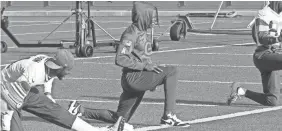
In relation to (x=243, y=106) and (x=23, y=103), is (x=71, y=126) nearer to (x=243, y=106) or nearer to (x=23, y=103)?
(x=23, y=103)

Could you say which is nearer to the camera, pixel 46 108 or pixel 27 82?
pixel 27 82

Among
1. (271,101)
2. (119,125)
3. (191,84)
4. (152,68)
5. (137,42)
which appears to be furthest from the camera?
(191,84)

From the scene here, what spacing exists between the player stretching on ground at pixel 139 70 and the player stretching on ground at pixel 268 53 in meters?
2.02

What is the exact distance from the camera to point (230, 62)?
698 inches

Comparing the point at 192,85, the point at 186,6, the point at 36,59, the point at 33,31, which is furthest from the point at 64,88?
the point at 186,6

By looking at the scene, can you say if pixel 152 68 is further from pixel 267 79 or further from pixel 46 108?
pixel 267 79

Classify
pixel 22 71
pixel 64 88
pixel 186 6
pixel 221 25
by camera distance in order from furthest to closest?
1. pixel 186 6
2. pixel 221 25
3. pixel 64 88
4. pixel 22 71

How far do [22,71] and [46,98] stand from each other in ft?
1.56

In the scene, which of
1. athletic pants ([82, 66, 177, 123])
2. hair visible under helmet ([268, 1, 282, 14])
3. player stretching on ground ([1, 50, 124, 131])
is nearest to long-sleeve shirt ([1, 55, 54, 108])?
player stretching on ground ([1, 50, 124, 131])

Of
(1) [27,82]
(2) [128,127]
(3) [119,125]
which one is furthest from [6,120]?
(2) [128,127]

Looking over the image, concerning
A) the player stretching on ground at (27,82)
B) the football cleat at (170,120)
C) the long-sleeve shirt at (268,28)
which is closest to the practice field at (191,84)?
the football cleat at (170,120)

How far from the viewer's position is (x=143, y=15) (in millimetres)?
9898

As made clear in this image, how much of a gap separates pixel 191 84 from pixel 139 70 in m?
4.53

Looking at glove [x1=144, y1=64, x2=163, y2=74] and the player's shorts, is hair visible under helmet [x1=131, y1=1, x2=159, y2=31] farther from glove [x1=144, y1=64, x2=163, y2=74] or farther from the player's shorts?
the player's shorts
